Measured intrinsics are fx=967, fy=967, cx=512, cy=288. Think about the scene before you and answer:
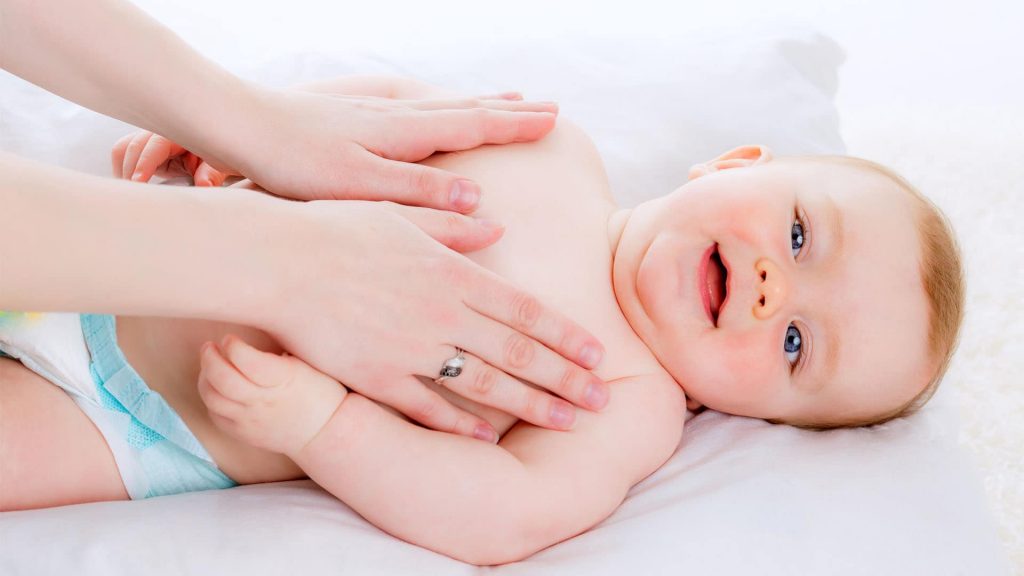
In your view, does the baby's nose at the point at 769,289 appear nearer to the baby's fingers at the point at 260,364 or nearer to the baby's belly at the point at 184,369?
the baby's belly at the point at 184,369

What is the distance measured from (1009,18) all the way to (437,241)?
2362mm

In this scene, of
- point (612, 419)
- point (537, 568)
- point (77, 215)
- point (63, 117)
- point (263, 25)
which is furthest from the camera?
point (263, 25)

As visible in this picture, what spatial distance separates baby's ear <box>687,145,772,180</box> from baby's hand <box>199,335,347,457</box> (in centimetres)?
75

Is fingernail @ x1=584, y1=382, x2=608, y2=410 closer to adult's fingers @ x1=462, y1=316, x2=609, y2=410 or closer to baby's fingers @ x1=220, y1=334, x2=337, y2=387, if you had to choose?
adult's fingers @ x1=462, y1=316, x2=609, y2=410

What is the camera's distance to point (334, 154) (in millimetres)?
1304

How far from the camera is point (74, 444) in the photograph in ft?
3.96

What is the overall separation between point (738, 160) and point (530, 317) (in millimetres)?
575

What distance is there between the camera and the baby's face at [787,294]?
135 centimetres

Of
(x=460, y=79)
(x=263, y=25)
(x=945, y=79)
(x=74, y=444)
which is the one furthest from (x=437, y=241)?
(x=945, y=79)

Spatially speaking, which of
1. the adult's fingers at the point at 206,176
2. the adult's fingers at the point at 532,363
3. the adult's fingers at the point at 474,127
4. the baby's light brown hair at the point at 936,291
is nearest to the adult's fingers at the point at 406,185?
the adult's fingers at the point at 474,127

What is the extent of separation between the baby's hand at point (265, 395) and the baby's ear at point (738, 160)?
2.45 ft

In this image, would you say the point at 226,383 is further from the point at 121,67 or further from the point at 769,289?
the point at 769,289

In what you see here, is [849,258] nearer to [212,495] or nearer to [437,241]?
[437,241]

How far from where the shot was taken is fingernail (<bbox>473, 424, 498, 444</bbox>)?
4.01 ft
